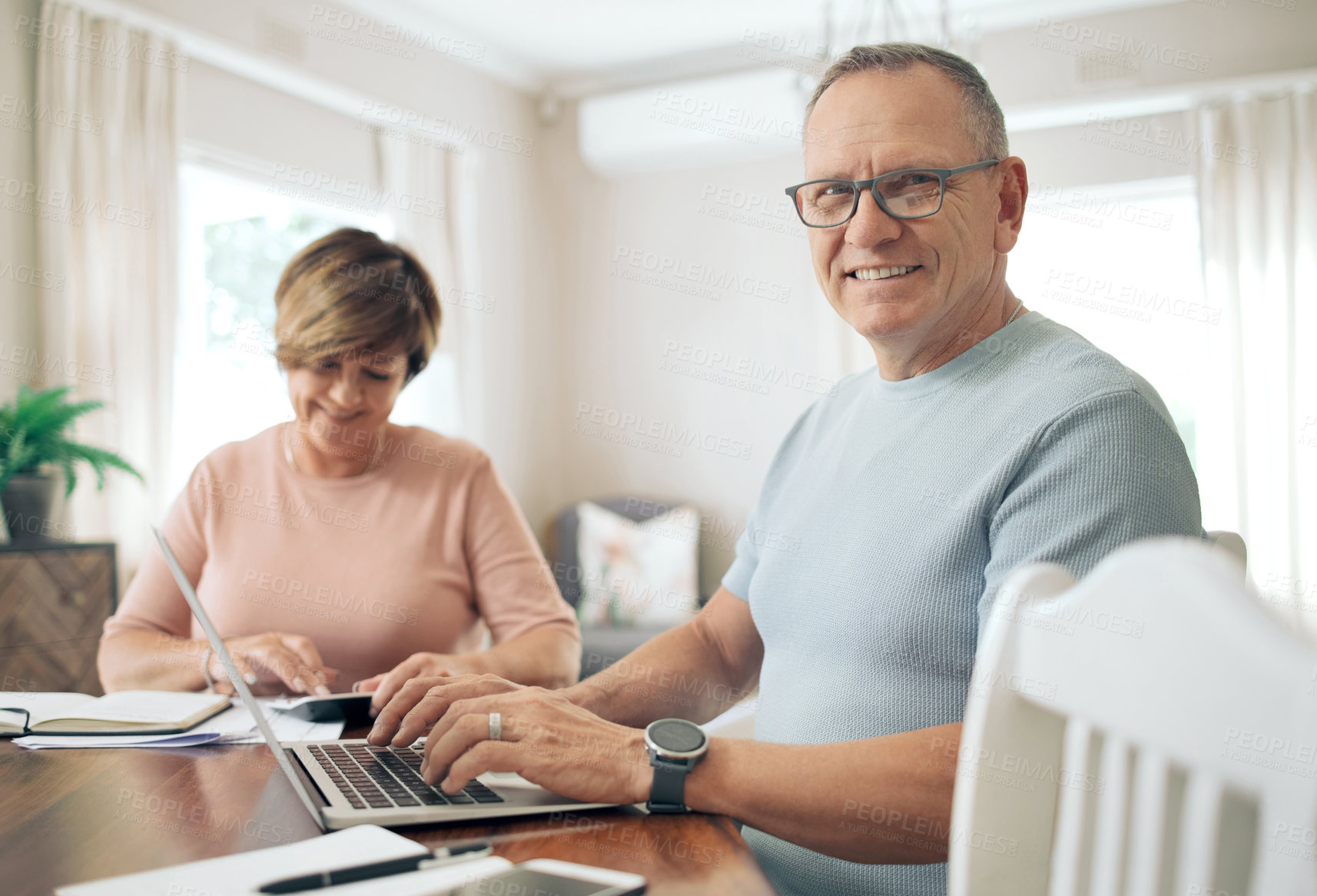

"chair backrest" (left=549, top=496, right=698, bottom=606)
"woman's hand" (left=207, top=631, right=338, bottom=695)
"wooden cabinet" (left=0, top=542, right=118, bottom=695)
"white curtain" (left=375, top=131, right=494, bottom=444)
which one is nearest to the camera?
"woman's hand" (left=207, top=631, right=338, bottom=695)

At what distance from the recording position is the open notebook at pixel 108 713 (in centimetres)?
113

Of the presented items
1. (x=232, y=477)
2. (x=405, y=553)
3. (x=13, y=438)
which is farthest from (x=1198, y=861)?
(x=13, y=438)

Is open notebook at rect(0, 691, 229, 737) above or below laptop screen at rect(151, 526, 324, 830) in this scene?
below

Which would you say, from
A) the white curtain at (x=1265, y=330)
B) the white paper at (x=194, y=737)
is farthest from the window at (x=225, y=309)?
the white curtain at (x=1265, y=330)

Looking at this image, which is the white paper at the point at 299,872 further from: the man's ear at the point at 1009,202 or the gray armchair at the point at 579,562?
the gray armchair at the point at 579,562

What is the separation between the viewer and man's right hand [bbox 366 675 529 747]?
37.5 inches

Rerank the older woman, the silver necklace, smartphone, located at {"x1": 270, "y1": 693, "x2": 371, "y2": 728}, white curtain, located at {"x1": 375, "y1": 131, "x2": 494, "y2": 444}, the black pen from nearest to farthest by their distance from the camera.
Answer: the black pen
smartphone, located at {"x1": 270, "y1": 693, "x2": 371, "y2": 728}
the older woman
the silver necklace
white curtain, located at {"x1": 375, "y1": 131, "x2": 494, "y2": 444}

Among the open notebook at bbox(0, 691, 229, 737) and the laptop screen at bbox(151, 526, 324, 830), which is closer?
the laptop screen at bbox(151, 526, 324, 830)

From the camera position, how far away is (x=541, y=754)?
0.87 m

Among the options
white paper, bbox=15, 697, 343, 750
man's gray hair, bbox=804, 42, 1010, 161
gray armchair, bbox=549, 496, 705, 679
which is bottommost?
gray armchair, bbox=549, 496, 705, 679

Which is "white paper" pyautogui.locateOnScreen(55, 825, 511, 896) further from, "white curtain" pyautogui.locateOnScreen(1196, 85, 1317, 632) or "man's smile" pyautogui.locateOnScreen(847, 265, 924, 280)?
"white curtain" pyautogui.locateOnScreen(1196, 85, 1317, 632)


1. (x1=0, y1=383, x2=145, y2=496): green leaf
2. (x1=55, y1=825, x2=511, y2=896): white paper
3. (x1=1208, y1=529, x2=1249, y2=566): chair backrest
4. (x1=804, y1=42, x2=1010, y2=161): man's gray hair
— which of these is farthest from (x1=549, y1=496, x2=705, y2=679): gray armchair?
(x1=55, y1=825, x2=511, y2=896): white paper

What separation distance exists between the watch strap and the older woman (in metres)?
0.73

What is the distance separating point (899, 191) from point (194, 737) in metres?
1.05
